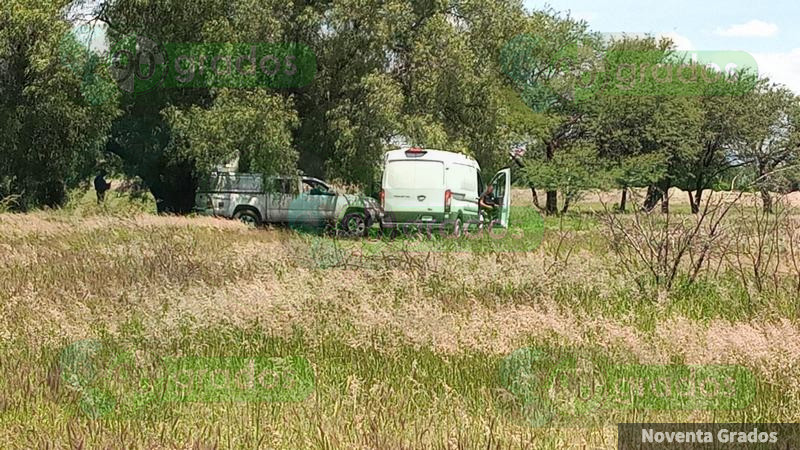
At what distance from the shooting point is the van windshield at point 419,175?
19078mm

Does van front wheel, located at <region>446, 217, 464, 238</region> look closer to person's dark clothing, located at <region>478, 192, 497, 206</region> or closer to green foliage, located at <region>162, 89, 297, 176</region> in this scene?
person's dark clothing, located at <region>478, 192, 497, 206</region>

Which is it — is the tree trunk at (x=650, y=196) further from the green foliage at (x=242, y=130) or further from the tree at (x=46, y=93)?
the tree at (x=46, y=93)

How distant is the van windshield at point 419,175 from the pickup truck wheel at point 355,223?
11.4 feet

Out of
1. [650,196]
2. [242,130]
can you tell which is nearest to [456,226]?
[650,196]

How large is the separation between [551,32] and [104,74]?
88.8 ft

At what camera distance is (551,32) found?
137ft

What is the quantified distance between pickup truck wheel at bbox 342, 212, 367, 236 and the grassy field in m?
11.3

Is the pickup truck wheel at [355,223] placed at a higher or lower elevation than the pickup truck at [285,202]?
lower

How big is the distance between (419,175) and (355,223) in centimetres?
429

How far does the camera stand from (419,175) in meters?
19.1

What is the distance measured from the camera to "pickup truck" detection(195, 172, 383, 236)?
22.8 m

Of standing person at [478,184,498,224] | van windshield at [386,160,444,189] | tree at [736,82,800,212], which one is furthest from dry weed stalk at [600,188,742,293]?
tree at [736,82,800,212]

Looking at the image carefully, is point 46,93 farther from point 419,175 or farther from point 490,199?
point 490,199

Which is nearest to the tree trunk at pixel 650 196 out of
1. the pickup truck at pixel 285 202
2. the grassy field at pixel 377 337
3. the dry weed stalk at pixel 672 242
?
the dry weed stalk at pixel 672 242
